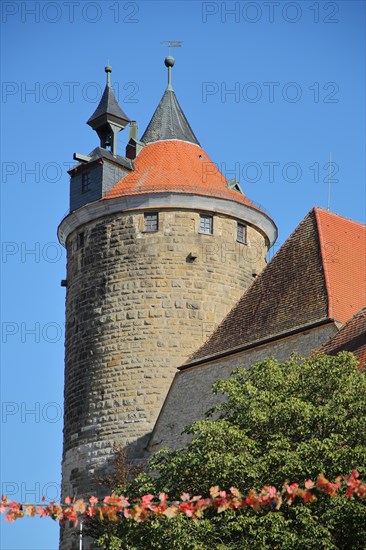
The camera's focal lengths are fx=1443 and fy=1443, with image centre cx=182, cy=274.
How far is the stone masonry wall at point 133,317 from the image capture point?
111 feet

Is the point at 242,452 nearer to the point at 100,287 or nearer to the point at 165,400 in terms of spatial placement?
the point at 165,400

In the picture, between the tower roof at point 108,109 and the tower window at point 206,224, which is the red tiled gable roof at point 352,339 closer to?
the tower window at point 206,224

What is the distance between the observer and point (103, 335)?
34.7 m

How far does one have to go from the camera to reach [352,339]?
2625cm

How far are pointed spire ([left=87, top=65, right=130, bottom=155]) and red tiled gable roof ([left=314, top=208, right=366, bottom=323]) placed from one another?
7.51 meters

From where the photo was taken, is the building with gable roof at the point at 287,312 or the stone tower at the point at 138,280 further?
the stone tower at the point at 138,280

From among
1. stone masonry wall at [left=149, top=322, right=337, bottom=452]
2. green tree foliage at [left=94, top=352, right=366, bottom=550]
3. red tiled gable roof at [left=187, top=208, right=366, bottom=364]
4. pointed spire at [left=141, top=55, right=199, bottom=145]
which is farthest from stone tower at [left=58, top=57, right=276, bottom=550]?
green tree foliage at [left=94, top=352, right=366, bottom=550]

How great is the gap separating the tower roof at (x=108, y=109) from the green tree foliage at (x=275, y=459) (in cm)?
1526

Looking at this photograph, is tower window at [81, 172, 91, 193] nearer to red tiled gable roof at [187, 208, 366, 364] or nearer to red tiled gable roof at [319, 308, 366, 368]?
red tiled gable roof at [187, 208, 366, 364]

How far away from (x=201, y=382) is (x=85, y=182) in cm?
831

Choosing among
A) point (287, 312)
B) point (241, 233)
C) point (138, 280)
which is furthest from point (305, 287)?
point (241, 233)

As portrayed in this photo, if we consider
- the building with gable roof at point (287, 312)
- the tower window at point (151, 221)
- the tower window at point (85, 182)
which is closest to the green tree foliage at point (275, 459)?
the building with gable roof at point (287, 312)

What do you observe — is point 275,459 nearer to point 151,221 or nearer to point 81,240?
point 151,221

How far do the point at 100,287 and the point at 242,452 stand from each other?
42.9 ft
